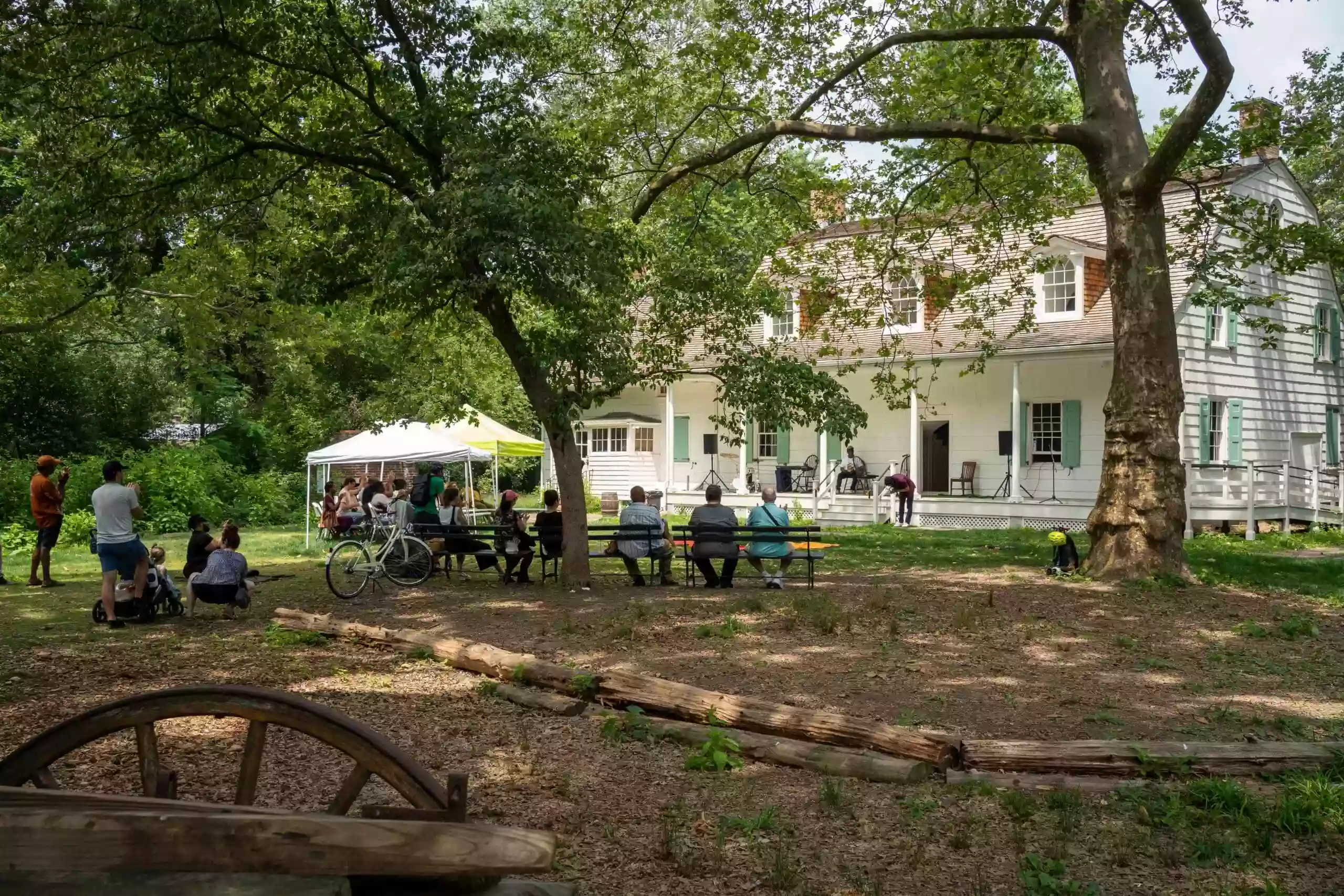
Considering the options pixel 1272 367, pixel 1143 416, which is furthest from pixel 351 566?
pixel 1272 367

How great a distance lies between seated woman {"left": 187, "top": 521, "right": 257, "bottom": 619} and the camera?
1202 cm

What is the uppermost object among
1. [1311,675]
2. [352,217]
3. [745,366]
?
[352,217]

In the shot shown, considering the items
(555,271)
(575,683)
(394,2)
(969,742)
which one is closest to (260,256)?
(394,2)

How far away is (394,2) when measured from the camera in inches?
511

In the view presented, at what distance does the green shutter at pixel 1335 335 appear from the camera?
2862 cm

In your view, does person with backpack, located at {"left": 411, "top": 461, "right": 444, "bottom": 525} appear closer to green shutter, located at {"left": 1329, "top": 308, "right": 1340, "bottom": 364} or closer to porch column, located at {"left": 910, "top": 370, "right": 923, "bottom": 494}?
porch column, located at {"left": 910, "top": 370, "right": 923, "bottom": 494}

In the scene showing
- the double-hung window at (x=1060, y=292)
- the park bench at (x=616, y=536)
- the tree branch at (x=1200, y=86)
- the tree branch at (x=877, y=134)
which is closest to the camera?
the tree branch at (x=1200, y=86)

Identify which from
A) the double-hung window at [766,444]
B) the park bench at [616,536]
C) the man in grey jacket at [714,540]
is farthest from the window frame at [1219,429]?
the man in grey jacket at [714,540]

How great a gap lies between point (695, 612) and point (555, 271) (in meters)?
3.84

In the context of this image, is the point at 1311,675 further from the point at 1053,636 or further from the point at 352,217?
the point at 352,217

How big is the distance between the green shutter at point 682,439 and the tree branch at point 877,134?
17.2 metres

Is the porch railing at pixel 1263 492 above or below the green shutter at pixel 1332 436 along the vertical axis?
below

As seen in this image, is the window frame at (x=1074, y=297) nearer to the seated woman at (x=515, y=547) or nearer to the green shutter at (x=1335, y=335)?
the green shutter at (x=1335, y=335)

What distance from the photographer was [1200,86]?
13602 mm
